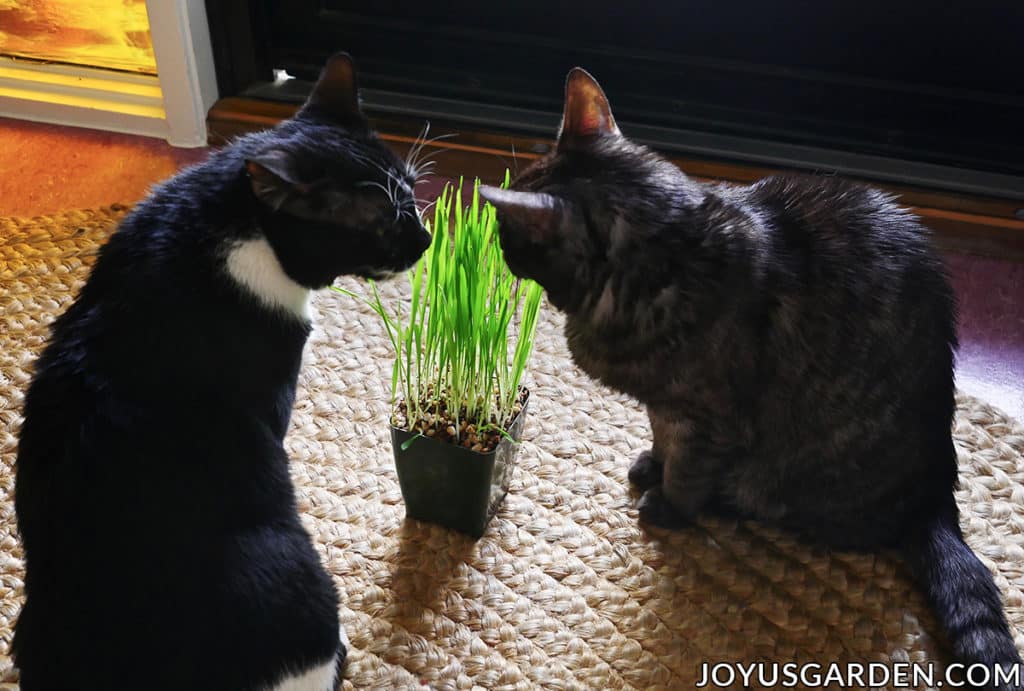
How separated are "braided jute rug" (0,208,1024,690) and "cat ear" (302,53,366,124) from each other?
53cm

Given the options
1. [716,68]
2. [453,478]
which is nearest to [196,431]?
[453,478]

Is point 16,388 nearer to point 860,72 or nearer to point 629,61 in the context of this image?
point 629,61

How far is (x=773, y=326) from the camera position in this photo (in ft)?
3.61

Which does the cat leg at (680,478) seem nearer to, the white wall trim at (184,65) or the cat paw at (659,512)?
the cat paw at (659,512)

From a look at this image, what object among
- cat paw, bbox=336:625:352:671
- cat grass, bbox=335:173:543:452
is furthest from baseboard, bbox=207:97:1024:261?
cat paw, bbox=336:625:352:671

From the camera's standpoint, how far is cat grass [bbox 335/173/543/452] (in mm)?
1115

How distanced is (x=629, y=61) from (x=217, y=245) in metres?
1.19

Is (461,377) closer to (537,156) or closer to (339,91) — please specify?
(339,91)

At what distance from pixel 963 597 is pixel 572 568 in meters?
0.49

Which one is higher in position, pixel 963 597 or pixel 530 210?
pixel 530 210

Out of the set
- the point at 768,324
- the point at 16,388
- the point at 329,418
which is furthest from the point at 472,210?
the point at 16,388

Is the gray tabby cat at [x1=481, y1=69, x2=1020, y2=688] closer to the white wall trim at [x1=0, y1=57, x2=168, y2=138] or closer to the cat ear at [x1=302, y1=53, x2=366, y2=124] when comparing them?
the cat ear at [x1=302, y1=53, x2=366, y2=124]

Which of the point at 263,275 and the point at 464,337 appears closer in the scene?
the point at 263,275

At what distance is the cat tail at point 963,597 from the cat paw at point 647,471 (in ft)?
1.13
